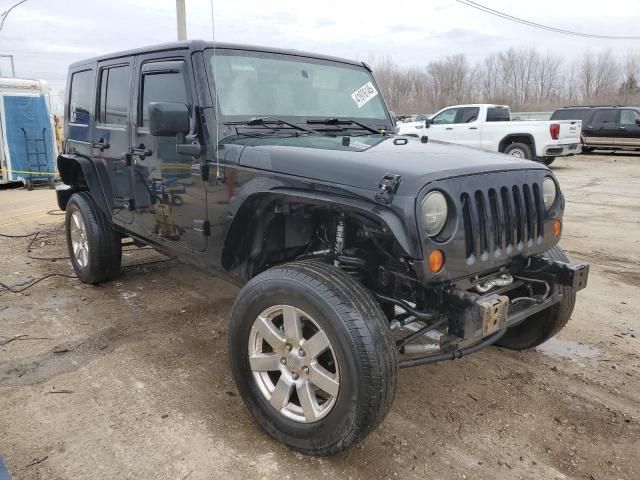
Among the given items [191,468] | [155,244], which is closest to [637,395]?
[191,468]

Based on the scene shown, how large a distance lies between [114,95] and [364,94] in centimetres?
205

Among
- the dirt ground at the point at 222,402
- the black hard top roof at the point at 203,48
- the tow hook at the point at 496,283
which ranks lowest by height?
the dirt ground at the point at 222,402

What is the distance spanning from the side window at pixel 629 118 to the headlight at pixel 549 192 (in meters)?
19.1

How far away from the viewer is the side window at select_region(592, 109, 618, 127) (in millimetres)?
19469

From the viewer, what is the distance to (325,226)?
3160mm

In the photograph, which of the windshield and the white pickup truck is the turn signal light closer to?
the windshield

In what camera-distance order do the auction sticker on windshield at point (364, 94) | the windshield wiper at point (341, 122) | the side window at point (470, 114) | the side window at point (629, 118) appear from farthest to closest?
the side window at point (629, 118) < the side window at point (470, 114) < the auction sticker on windshield at point (364, 94) < the windshield wiper at point (341, 122)

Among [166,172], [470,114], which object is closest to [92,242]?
[166,172]

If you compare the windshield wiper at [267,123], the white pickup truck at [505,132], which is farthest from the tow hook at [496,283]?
the white pickup truck at [505,132]

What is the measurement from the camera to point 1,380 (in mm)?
3412

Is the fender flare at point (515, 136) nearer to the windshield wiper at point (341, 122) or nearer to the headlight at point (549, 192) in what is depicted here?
the windshield wiper at point (341, 122)

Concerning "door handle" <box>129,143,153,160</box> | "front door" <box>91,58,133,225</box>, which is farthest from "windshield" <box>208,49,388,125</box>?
"front door" <box>91,58,133,225</box>

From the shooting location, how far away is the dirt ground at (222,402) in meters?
2.61

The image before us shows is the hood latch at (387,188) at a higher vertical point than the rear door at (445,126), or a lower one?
lower
